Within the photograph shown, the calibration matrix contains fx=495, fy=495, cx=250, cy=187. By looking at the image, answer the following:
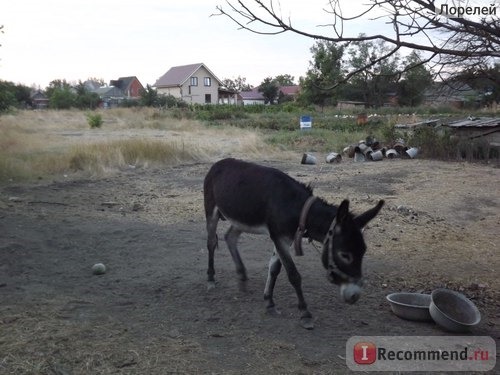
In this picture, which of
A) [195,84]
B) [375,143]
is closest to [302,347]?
[375,143]

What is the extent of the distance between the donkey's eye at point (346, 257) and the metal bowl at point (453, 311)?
4.07 ft

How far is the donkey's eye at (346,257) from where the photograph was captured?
4.04 meters

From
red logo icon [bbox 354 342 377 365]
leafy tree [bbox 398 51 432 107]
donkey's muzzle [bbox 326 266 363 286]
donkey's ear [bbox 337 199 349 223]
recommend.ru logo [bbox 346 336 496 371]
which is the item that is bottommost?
recommend.ru logo [bbox 346 336 496 371]

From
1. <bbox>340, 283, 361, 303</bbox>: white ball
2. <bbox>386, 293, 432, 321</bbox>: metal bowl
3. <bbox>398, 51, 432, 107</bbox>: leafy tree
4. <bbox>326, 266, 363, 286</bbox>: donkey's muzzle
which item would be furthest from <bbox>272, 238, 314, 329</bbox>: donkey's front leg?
<bbox>398, 51, 432, 107</bbox>: leafy tree

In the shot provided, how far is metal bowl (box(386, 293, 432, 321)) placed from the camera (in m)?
Answer: 4.87

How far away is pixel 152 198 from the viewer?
11625 millimetres

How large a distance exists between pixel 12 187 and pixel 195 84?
224ft

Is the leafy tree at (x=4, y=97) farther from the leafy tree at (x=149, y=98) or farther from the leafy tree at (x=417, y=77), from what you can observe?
the leafy tree at (x=149, y=98)

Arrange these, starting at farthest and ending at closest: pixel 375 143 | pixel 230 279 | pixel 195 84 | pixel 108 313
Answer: pixel 195 84 → pixel 375 143 → pixel 230 279 → pixel 108 313

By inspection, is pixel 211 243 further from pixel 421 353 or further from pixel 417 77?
pixel 417 77

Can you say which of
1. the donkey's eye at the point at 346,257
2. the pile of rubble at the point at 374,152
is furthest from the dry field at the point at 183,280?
the pile of rubble at the point at 374,152

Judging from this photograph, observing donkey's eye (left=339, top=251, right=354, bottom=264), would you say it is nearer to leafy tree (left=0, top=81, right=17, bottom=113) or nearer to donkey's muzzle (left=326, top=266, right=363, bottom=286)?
donkey's muzzle (left=326, top=266, right=363, bottom=286)

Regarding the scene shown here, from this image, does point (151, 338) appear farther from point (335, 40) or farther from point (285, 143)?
point (285, 143)

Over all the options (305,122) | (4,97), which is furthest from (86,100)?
(4,97)
